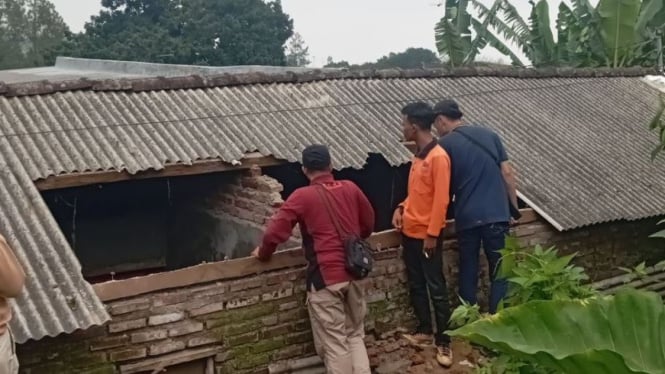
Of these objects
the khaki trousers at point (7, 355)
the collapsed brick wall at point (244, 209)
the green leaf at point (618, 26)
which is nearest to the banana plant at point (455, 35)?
the green leaf at point (618, 26)

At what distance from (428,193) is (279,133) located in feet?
5.63

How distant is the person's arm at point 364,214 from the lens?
204 inches

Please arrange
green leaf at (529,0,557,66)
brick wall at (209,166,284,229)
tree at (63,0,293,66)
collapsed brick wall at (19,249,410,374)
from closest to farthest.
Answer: collapsed brick wall at (19,249,410,374) → brick wall at (209,166,284,229) → green leaf at (529,0,557,66) → tree at (63,0,293,66)

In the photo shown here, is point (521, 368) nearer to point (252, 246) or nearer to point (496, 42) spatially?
point (252, 246)

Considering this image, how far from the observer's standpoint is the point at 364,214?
5.26m

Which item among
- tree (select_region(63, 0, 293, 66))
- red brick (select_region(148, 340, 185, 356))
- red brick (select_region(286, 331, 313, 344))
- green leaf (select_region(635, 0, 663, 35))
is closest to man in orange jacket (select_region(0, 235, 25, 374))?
red brick (select_region(148, 340, 185, 356))

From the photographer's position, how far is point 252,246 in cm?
654

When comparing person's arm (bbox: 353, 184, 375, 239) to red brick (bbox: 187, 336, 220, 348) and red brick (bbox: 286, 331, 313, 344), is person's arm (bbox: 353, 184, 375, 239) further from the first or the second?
red brick (bbox: 187, 336, 220, 348)

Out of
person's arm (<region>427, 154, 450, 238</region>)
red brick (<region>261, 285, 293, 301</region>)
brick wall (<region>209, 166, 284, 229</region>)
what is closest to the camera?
red brick (<region>261, 285, 293, 301</region>)

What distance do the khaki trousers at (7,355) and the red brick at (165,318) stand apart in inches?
53.8

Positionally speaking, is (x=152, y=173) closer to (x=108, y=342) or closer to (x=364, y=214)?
(x=108, y=342)

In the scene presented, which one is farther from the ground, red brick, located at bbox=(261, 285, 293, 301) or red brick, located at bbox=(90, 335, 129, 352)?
red brick, located at bbox=(261, 285, 293, 301)

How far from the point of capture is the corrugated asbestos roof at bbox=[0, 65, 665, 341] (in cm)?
497

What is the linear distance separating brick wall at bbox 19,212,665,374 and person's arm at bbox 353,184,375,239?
A: 47 centimetres
